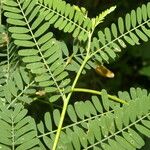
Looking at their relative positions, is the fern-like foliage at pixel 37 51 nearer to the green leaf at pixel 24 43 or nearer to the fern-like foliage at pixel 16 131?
the green leaf at pixel 24 43

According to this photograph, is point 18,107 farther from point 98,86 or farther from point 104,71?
point 98,86

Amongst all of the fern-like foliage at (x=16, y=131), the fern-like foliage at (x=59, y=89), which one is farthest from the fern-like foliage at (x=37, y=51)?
the fern-like foliage at (x=16, y=131)

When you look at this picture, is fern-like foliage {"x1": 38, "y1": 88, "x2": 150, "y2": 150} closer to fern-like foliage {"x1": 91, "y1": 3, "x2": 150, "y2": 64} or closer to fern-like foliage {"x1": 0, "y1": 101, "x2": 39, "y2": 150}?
fern-like foliage {"x1": 0, "y1": 101, "x2": 39, "y2": 150}

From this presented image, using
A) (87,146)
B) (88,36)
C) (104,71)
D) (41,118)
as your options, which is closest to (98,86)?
(41,118)

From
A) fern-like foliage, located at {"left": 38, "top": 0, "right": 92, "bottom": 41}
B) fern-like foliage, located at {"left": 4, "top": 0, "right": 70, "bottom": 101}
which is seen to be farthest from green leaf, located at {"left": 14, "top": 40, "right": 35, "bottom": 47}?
fern-like foliage, located at {"left": 38, "top": 0, "right": 92, "bottom": 41}

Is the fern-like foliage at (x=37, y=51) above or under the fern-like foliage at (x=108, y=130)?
A: above

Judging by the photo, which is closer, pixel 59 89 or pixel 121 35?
pixel 59 89

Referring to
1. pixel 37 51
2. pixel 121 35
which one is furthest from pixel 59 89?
pixel 121 35

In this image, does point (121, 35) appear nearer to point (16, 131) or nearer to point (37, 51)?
point (37, 51)
